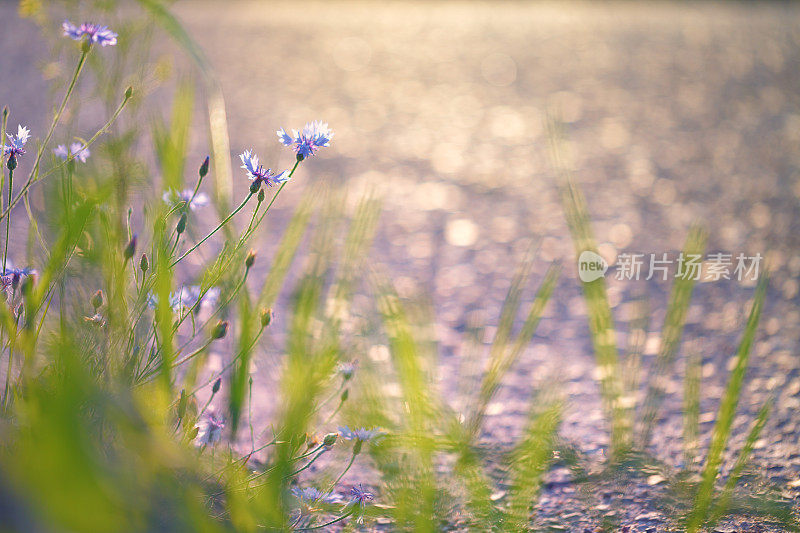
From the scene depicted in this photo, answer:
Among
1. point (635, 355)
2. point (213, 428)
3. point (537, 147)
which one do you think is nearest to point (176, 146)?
point (213, 428)

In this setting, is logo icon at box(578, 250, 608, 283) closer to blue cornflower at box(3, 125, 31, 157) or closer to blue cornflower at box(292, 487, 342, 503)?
blue cornflower at box(292, 487, 342, 503)

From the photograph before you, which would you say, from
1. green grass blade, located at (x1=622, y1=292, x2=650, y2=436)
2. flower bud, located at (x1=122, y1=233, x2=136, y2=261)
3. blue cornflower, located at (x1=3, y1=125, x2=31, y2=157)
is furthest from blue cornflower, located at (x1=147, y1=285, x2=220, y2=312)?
green grass blade, located at (x1=622, y1=292, x2=650, y2=436)

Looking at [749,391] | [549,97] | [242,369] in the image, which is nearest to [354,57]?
[549,97]

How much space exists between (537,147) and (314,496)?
140cm

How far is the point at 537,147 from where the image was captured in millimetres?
1763

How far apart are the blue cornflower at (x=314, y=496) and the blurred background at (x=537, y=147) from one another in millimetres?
143

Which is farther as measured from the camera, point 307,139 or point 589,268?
point 589,268

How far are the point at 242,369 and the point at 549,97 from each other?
1.99 meters

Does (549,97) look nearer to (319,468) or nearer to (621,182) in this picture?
(621,182)

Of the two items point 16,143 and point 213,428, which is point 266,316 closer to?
point 213,428

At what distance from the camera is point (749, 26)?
3.11 metres

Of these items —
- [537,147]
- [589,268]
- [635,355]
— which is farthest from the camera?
[537,147]

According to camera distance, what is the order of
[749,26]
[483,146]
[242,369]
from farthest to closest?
[749,26] → [483,146] → [242,369]

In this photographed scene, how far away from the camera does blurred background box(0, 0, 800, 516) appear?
0.93m
